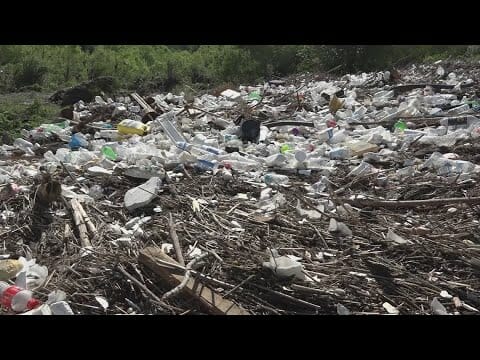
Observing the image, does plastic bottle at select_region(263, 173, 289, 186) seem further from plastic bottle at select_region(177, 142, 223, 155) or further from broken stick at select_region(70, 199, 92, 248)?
broken stick at select_region(70, 199, 92, 248)

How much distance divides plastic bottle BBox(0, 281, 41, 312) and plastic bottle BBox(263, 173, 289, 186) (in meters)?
2.08

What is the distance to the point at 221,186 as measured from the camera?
3963mm

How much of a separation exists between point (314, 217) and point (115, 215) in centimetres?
143

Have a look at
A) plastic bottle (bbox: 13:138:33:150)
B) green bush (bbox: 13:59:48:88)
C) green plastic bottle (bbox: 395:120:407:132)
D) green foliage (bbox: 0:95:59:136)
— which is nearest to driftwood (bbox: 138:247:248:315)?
green plastic bottle (bbox: 395:120:407:132)

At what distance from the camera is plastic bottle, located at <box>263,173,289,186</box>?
13.2 ft

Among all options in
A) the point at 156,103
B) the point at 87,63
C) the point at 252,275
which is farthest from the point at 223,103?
the point at 87,63

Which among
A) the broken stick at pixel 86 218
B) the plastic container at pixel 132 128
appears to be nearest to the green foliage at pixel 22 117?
the plastic container at pixel 132 128

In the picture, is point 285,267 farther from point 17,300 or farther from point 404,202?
point 17,300

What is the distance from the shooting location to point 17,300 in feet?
8.13

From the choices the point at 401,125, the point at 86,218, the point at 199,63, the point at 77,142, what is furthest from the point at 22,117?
the point at 199,63

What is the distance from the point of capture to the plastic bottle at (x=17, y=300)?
8.12ft

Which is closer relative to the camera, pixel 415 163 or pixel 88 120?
pixel 415 163

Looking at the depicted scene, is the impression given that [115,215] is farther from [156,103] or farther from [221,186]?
[156,103]

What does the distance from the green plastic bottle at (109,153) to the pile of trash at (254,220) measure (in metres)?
0.01
